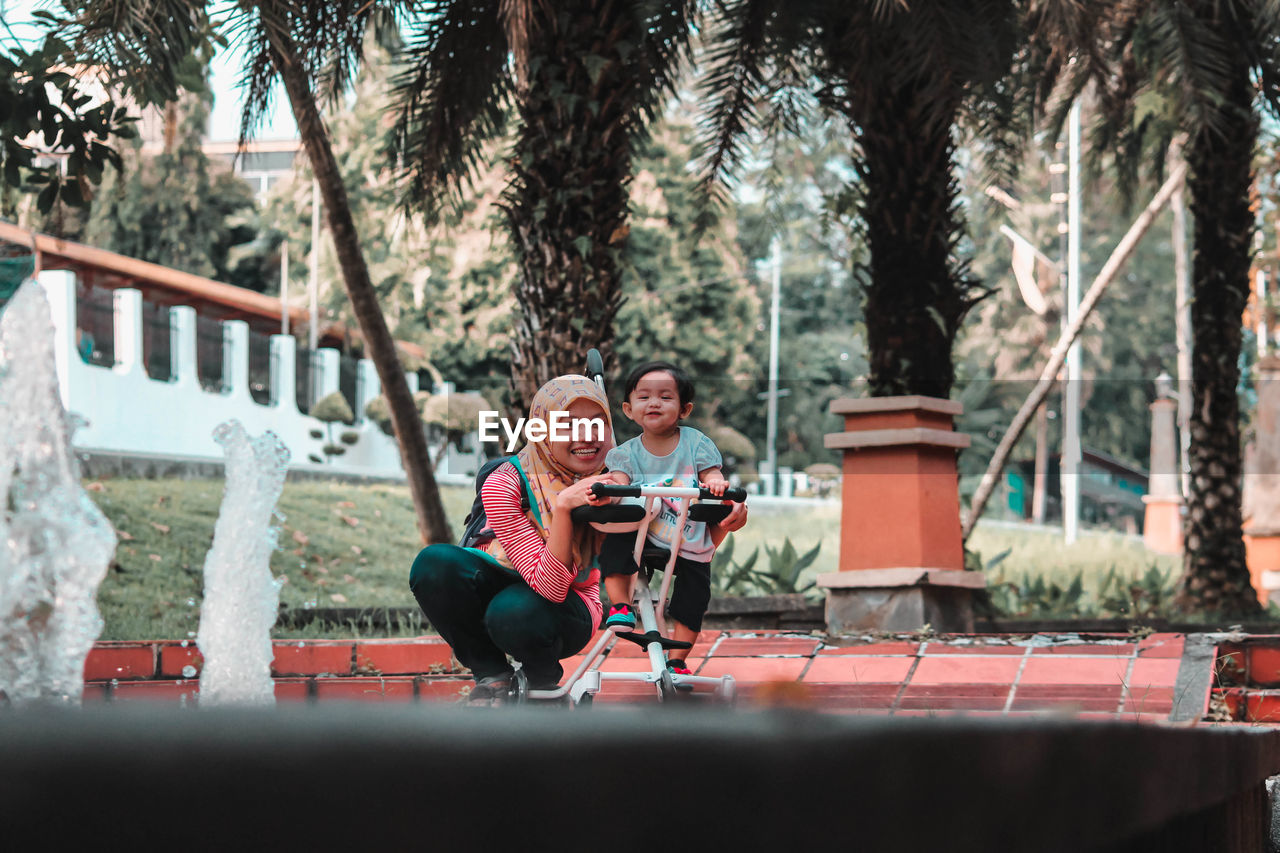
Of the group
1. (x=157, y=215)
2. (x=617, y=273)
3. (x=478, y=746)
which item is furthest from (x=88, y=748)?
(x=157, y=215)

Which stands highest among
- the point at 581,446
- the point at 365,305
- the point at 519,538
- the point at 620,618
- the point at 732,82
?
the point at 732,82

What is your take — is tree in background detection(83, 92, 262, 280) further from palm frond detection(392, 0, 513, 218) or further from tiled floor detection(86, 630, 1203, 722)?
tiled floor detection(86, 630, 1203, 722)

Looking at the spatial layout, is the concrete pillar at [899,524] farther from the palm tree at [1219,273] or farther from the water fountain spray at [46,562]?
the water fountain spray at [46,562]

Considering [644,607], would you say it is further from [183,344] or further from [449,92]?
[183,344]

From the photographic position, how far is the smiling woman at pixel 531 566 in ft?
11.6

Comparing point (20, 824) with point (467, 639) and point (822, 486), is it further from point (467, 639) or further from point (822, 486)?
point (822, 486)

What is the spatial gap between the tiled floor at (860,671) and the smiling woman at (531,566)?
101 cm

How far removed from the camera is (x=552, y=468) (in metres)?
3.71

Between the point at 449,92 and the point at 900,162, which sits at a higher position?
the point at 449,92

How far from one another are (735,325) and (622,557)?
29682 millimetres

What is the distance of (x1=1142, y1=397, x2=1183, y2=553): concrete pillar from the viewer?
957 inches

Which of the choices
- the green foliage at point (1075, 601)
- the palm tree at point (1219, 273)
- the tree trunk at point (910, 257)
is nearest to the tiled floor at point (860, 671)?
the tree trunk at point (910, 257)

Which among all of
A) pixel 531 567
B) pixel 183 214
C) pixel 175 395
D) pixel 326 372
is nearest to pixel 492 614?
pixel 531 567

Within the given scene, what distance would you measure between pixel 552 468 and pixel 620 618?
1.66 feet
